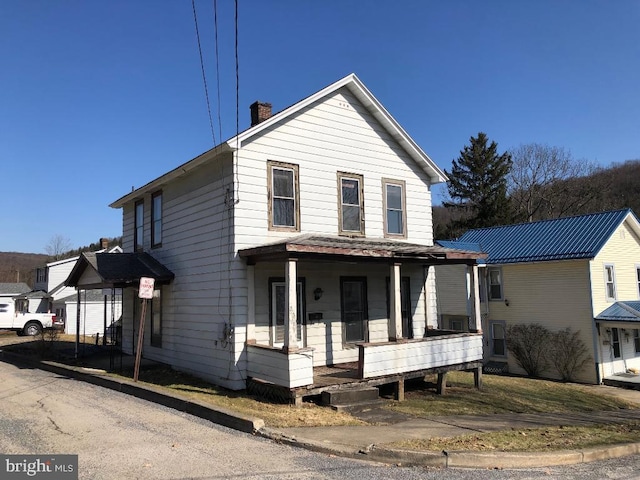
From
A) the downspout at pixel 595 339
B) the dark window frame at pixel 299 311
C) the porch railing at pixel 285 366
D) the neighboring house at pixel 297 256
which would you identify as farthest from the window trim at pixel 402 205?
the downspout at pixel 595 339

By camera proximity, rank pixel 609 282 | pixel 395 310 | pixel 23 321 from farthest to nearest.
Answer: pixel 23 321 → pixel 609 282 → pixel 395 310

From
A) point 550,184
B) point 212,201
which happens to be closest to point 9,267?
point 550,184

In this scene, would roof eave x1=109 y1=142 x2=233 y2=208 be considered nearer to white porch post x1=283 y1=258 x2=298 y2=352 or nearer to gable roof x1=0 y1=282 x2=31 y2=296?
white porch post x1=283 y1=258 x2=298 y2=352

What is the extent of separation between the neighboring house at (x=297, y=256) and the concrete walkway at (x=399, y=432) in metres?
1.87

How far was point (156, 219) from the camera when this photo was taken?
625 inches

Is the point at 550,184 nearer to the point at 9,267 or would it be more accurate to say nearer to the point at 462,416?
the point at 462,416

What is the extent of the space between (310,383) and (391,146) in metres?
8.24

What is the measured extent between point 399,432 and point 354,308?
608 centimetres

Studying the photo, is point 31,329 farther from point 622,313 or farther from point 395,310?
point 622,313

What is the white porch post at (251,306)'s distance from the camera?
11562mm

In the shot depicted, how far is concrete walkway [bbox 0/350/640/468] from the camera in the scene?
6.91 metres

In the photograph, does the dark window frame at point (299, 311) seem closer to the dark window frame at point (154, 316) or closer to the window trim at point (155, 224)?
the dark window frame at point (154, 316)

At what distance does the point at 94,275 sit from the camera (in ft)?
48.8

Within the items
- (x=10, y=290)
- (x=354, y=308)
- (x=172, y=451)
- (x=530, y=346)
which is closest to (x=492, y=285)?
(x=530, y=346)
